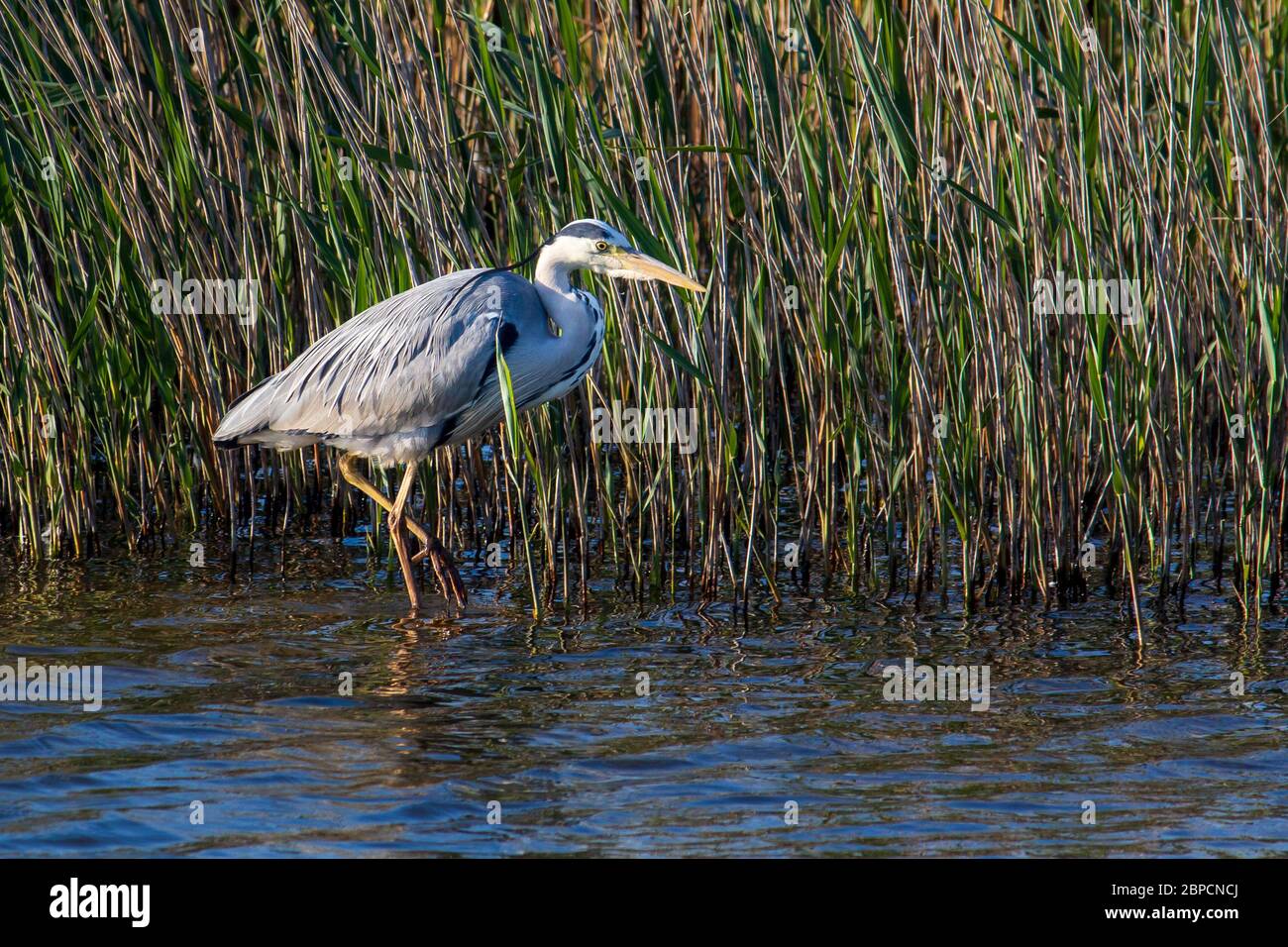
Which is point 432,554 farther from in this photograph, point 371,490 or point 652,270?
point 652,270

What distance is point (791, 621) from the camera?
635 cm

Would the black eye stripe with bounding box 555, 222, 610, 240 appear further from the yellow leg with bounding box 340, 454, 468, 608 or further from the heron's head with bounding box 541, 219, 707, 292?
the yellow leg with bounding box 340, 454, 468, 608

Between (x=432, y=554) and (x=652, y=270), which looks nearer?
(x=652, y=270)

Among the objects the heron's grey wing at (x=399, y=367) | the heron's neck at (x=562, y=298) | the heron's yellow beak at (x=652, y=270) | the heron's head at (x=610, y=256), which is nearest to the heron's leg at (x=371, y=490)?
the heron's grey wing at (x=399, y=367)

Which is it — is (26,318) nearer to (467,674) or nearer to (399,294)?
(399,294)

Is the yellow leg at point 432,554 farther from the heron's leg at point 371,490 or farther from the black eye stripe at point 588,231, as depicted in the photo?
the black eye stripe at point 588,231

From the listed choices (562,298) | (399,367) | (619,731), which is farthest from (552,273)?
(619,731)

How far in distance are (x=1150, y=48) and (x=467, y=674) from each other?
345cm

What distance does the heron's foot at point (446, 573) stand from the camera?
6473 mm

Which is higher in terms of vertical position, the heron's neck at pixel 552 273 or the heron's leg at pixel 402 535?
the heron's neck at pixel 552 273

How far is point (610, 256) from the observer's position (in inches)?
236

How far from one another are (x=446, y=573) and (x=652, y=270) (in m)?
1.60
